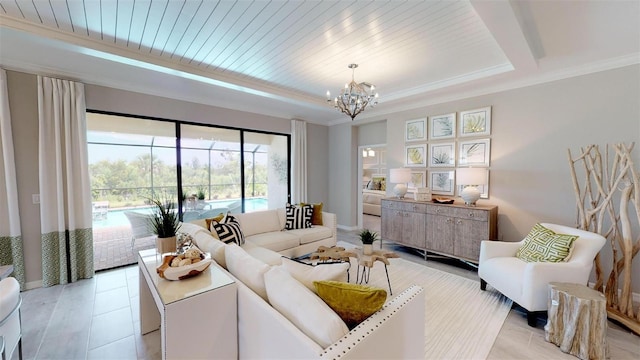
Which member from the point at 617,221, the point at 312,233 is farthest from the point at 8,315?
the point at 617,221

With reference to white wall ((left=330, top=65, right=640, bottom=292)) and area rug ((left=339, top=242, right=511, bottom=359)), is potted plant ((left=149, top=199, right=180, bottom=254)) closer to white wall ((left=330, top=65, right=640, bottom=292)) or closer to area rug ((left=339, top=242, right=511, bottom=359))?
area rug ((left=339, top=242, right=511, bottom=359))

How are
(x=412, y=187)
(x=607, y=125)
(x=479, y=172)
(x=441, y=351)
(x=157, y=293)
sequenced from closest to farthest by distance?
1. (x=157, y=293)
2. (x=441, y=351)
3. (x=607, y=125)
4. (x=479, y=172)
5. (x=412, y=187)

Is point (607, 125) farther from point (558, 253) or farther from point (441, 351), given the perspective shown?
point (441, 351)

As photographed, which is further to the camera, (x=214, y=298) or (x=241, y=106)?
(x=241, y=106)

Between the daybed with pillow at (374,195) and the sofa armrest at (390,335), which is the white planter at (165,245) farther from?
the daybed with pillow at (374,195)

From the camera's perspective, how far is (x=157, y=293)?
59.6 inches

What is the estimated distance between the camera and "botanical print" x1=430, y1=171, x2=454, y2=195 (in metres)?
4.14

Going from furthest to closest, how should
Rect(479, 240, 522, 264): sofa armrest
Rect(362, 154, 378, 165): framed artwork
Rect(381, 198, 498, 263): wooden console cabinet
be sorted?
Rect(362, 154, 378, 165): framed artwork → Rect(381, 198, 498, 263): wooden console cabinet → Rect(479, 240, 522, 264): sofa armrest

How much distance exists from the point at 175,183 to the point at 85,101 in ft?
5.26

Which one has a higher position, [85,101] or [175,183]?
[85,101]

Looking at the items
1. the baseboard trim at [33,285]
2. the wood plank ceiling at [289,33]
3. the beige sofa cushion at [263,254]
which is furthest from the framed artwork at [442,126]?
the baseboard trim at [33,285]

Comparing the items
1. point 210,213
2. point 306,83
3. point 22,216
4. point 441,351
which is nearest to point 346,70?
point 306,83

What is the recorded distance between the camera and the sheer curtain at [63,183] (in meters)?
3.06

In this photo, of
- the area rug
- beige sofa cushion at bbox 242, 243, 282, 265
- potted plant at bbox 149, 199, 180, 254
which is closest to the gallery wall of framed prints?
the area rug
